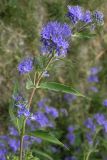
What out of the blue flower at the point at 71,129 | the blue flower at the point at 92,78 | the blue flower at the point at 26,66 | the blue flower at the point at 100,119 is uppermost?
the blue flower at the point at 92,78

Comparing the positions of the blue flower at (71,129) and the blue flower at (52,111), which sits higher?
the blue flower at (52,111)

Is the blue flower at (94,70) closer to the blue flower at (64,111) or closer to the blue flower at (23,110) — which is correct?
the blue flower at (64,111)

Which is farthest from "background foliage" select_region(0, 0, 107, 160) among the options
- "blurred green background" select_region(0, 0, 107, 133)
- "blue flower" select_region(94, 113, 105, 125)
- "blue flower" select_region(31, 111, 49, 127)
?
"blue flower" select_region(94, 113, 105, 125)

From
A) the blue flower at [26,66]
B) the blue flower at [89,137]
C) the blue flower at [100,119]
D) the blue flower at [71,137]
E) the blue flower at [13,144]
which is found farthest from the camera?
the blue flower at [71,137]

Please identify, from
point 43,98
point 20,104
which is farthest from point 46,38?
point 43,98

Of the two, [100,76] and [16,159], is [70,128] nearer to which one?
[100,76]

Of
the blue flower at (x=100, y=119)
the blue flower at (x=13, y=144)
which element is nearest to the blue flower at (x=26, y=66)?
the blue flower at (x=13, y=144)

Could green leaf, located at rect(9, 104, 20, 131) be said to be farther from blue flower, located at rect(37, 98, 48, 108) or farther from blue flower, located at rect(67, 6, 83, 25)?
blue flower, located at rect(37, 98, 48, 108)

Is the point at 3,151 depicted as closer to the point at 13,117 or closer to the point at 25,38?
the point at 13,117
